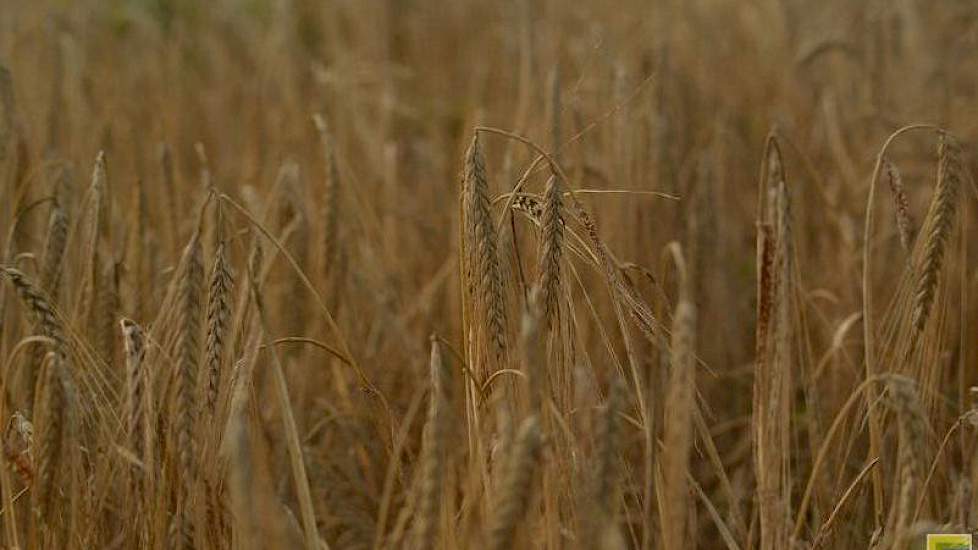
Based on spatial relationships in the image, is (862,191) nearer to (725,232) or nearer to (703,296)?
(725,232)

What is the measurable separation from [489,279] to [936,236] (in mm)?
487

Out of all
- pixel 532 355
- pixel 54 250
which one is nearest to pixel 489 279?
pixel 532 355

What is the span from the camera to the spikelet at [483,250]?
113 centimetres

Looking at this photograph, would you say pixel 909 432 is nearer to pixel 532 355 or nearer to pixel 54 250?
pixel 532 355

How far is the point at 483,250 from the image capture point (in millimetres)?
1132

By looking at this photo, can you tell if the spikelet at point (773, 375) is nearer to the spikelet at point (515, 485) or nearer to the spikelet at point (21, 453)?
the spikelet at point (515, 485)

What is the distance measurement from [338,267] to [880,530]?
89 cm

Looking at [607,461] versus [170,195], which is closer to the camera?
[607,461]

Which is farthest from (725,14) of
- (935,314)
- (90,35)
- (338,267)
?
(935,314)

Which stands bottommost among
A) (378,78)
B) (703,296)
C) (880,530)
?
(880,530)

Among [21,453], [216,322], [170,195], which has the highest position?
[170,195]

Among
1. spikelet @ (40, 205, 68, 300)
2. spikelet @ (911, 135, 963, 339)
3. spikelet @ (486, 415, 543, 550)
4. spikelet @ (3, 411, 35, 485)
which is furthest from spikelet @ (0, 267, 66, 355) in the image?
spikelet @ (911, 135, 963, 339)

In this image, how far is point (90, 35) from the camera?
372 centimetres

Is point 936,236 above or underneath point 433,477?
above
